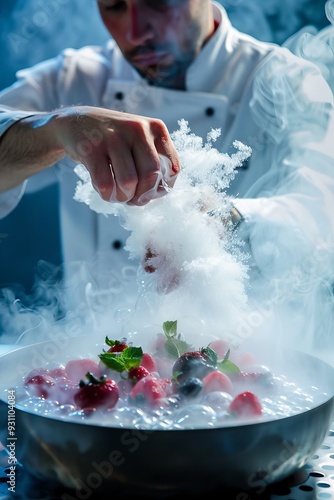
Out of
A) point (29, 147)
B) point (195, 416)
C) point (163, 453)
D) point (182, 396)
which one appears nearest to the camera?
point (163, 453)

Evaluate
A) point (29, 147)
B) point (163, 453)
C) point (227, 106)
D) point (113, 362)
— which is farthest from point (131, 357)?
point (227, 106)

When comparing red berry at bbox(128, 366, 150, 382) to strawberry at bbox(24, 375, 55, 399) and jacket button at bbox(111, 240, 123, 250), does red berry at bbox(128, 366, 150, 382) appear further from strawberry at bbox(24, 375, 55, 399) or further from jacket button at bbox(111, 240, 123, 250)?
jacket button at bbox(111, 240, 123, 250)

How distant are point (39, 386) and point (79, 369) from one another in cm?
12

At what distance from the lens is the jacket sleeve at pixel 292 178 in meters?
1.83

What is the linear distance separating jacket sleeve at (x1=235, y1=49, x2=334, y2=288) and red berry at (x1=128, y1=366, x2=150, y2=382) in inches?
25.0

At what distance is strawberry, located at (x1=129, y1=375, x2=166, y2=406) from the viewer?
1028mm

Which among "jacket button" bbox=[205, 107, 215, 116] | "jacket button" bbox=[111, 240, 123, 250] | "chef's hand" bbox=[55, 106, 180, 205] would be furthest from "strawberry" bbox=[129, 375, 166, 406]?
"jacket button" bbox=[205, 107, 215, 116]

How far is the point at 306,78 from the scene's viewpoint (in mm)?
2330

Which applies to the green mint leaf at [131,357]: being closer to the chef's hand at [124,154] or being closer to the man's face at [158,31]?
the chef's hand at [124,154]

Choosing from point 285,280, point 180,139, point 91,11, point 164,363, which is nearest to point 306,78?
point 285,280

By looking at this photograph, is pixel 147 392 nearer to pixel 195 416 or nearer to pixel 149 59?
pixel 195 416

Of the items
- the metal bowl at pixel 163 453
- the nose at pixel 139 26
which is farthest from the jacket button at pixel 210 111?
the metal bowl at pixel 163 453

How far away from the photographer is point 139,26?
7.00 feet

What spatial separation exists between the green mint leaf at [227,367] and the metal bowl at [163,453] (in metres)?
0.30
